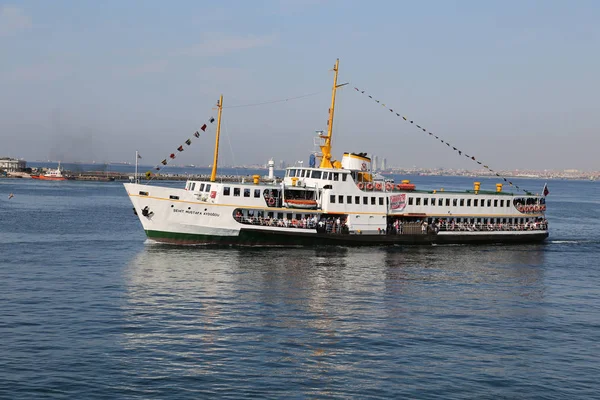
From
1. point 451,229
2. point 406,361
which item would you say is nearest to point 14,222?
point 451,229

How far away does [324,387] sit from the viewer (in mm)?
22422

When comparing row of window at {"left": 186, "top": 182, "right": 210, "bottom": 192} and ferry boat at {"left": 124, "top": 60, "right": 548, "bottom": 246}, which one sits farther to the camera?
row of window at {"left": 186, "top": 182, "right": 210, "bottom": 192}

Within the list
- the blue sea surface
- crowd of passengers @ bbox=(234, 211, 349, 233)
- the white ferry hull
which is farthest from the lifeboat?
the blue sea surface

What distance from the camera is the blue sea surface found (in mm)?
22672

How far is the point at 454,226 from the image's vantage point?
60.3m

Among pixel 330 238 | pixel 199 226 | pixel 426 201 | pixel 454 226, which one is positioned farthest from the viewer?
pixel 454 226

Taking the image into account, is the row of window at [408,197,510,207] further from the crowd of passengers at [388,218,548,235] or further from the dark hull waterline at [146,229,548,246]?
the dark hull waterline at [146,229,548,246]

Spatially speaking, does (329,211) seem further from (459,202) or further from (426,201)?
(459,202)

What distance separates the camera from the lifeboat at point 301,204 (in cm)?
5356

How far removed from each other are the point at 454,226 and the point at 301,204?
15.4 metres

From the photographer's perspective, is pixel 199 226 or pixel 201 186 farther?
pixel 201 186

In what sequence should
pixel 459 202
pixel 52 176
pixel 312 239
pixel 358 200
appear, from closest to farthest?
pixel 312 239
pixel 358 200
pixel 459 202
pixel 52 176

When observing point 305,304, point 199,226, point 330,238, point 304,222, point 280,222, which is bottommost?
point 305,304

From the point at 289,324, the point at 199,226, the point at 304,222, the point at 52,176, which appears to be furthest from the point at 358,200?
the point at 52,176
